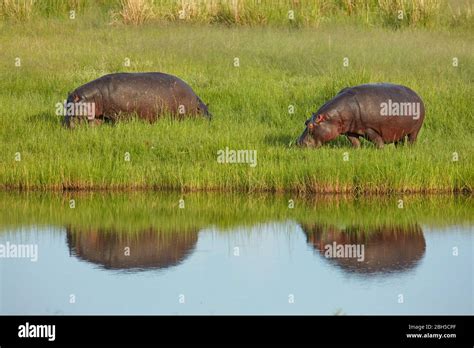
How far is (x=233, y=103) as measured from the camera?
19.2 metres

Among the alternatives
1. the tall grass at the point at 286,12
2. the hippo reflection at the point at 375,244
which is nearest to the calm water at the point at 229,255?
the hippo reflection at the point at 375,244

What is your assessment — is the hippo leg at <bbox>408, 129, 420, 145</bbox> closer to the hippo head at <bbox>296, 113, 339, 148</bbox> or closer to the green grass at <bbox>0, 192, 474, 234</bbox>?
the hippo head at <bbox>296, 113, 339, 148</bbox>

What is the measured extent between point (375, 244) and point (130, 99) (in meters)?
6.67

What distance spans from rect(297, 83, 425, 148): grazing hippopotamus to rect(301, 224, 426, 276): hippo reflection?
11.0 ft

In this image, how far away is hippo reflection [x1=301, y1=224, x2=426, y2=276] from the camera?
37.4 feet

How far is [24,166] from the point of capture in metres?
15.5

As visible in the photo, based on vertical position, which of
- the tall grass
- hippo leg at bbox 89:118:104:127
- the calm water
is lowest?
the calm water

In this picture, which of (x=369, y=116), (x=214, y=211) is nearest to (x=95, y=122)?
(x=369, y=116)

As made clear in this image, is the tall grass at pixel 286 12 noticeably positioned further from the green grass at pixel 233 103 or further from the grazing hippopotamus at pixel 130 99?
the grazing hippopotamus at pixel 130 99

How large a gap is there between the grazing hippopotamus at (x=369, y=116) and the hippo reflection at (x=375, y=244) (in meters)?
3.34

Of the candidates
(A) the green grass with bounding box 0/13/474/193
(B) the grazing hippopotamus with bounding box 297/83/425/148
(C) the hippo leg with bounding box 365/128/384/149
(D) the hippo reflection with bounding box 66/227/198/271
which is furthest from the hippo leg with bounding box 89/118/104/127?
(D) the hippo reflection with bounding box 66/227/198/271

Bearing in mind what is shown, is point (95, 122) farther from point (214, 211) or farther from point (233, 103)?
point (214, 211)
